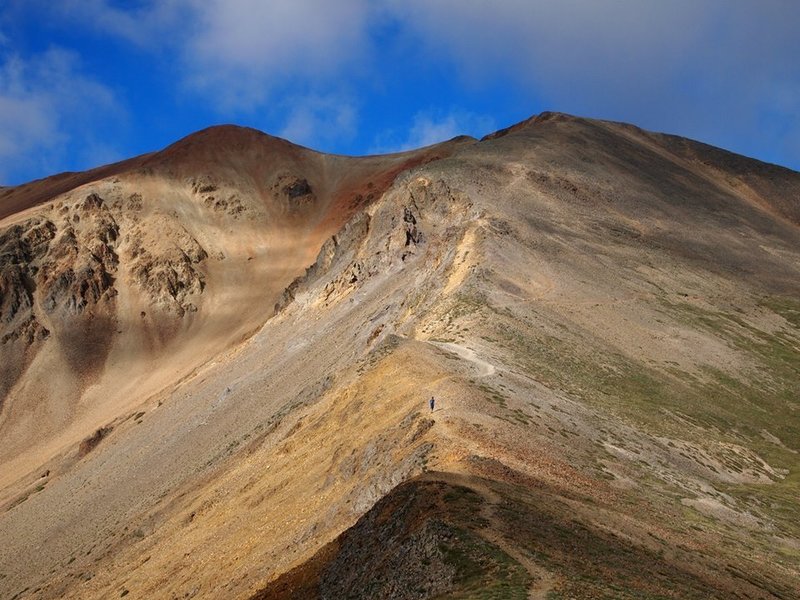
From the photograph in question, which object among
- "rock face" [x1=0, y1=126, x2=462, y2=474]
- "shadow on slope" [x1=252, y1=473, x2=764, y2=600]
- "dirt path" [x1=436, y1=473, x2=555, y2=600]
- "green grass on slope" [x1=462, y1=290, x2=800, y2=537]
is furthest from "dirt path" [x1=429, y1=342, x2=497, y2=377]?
"rock face" [x1=0, y1=126, x2=462, y2=474]

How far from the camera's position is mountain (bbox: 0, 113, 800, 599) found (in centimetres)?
2444

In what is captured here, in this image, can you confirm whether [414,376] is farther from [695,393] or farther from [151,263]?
[151,263]

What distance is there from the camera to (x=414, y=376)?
3944 centimetres

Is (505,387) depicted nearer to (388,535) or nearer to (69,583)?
(388,535)

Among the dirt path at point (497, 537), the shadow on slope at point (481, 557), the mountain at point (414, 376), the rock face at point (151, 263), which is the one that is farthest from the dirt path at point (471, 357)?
the rock face at point (151, 263)

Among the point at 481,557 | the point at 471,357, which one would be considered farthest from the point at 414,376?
the point at 481,557

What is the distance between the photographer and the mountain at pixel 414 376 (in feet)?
80.2

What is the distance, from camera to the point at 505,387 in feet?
129

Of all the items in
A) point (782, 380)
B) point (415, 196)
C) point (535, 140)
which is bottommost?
point (782, 380)

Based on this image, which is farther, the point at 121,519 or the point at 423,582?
the point at 121,519

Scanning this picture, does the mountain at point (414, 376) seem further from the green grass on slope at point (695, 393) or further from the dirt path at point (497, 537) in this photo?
the green grass on slope at point (695, 393)

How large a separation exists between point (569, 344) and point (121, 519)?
30.2m

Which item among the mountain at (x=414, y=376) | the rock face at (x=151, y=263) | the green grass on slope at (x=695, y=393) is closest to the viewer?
the mountain at (x=414, y=376)

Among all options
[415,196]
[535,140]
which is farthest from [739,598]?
[535,140]
